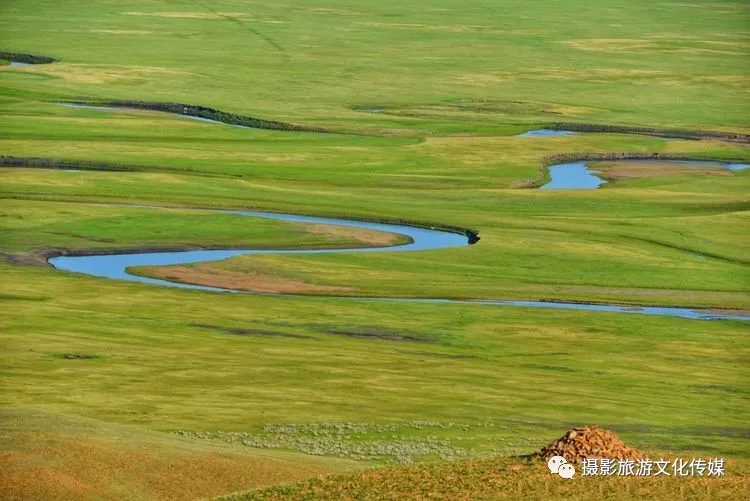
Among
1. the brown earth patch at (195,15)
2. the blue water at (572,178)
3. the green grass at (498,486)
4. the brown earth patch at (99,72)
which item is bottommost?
the brown earth patch at (99,72)

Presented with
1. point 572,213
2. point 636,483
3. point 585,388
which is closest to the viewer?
point 636,483

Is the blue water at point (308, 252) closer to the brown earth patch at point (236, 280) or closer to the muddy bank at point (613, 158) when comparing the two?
the brown earth patch at point (236, 280)

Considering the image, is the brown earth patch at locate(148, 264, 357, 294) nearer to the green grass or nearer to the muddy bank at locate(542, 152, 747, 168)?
the green grass

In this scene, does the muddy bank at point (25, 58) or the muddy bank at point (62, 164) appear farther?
the muddy bank at point (25, 58)

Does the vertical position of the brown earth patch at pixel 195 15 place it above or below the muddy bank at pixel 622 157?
below

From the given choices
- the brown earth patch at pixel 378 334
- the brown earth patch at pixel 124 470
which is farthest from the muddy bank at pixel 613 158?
the brown earth patch at pixel 124 470

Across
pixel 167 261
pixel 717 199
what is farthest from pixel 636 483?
pixel 717 199

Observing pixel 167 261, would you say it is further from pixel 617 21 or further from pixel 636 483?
pixel 617 21
